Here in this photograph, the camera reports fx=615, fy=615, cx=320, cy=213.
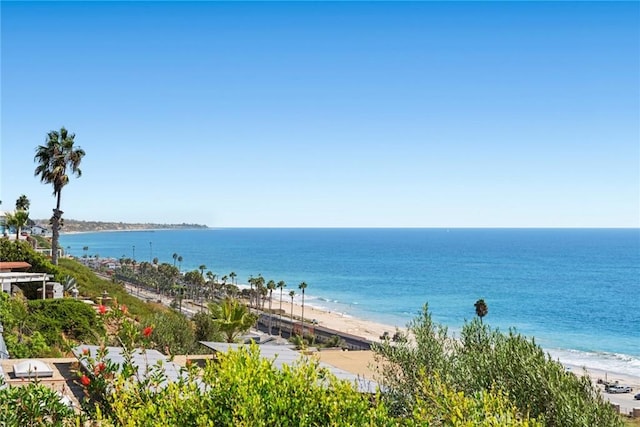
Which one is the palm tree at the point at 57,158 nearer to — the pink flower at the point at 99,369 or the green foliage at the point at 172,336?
the green foliage at the point at 172,336

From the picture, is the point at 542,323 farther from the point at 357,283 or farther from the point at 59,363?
the point at 59,363

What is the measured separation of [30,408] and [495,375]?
7.18 meters

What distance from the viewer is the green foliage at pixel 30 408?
502cm

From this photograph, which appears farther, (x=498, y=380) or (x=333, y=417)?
(x=498, y=380)

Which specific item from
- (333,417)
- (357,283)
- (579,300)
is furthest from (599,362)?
(357,283)

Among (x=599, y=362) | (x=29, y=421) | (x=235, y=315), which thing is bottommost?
(x=599, y=362)

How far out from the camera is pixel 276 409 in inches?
190

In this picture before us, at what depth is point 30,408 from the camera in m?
5.10

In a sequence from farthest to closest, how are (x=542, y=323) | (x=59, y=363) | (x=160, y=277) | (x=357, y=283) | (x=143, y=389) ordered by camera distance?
1. (x=357, y=283)
2. (x=160, y=277)
3. (x=542, y=323)
4. (x=59, y=363)
5. (x=143, y=389)

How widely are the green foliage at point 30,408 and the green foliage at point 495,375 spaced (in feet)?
14.4

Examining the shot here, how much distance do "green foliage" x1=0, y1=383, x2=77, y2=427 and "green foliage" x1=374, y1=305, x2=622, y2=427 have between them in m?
4.38

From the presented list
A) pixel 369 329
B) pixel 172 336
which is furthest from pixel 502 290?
pixel 172 336

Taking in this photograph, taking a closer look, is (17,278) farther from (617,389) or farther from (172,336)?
(617,389)

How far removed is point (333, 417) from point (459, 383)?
216 inches
